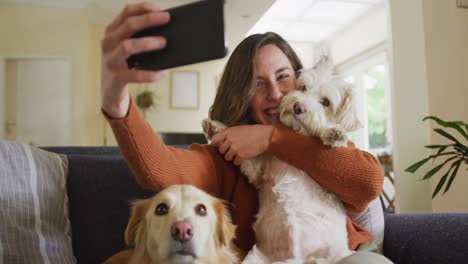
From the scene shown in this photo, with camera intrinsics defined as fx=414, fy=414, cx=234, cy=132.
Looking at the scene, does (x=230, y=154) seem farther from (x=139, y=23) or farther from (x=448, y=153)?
(x=448, y=153)

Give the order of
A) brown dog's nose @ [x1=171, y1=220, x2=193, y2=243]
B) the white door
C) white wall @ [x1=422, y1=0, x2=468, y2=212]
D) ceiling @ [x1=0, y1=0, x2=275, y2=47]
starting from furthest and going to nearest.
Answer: the white door, ceiling @ [x1=0, y1=0, x2=275, y2=47], white wall @ [x1=422, y1=0, x2=468, y2=212], brown dog's nose @ [x1=171, y1=220, x2=193, y2=243]

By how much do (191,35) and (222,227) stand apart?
643 mm

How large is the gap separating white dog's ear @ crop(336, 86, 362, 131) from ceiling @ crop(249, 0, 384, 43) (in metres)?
4.88

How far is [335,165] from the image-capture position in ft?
4.01

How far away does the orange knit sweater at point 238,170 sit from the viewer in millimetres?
1078

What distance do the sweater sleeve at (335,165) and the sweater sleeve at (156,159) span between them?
9.1 inches

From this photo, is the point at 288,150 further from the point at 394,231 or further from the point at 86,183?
the point at 86,183

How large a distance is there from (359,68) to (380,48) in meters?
0.79

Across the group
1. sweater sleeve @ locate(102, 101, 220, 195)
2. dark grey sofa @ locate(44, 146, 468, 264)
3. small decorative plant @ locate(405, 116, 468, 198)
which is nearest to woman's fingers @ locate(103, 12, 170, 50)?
sweater sleeve @ locate(102, 101, 220, 195)

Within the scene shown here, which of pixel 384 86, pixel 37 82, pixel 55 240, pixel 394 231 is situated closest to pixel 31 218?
pixel 55 240

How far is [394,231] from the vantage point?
1.61 metres

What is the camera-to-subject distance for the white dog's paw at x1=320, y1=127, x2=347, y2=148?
1.27 m

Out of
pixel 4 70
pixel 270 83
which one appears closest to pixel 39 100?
pixel 4 70

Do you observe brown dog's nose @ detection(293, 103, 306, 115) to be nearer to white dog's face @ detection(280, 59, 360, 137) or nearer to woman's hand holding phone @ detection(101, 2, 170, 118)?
white dog's face @ detection(280, 59, 360, 137)
